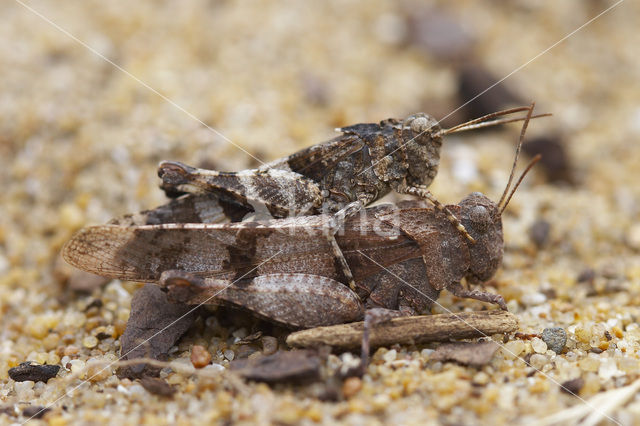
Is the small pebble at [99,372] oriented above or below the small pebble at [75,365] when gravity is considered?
below

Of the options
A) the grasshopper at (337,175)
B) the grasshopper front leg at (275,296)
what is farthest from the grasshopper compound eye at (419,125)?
the grasshopper front leg at (275,296)

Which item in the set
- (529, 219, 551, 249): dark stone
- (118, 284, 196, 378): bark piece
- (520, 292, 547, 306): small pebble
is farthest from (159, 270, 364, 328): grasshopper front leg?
(529, 219, 551, 249): dark stone

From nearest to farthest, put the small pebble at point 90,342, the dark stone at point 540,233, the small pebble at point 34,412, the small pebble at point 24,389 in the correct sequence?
the small pebble at point 34,412 < the small pebble at point 24,389 < the small pebble at point 90,342 < the dark stone at point 540,233

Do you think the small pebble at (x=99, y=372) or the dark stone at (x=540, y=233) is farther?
the dark stone at (x=540, y=233)

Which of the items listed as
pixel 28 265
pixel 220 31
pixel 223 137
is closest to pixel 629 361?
pixel 223 137

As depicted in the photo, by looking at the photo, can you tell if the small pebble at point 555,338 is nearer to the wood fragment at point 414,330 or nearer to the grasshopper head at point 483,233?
the wood fragment at point 414,330

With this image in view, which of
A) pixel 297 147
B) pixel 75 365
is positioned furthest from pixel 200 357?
pixel 297 147

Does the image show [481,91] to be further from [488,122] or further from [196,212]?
[196,212]
